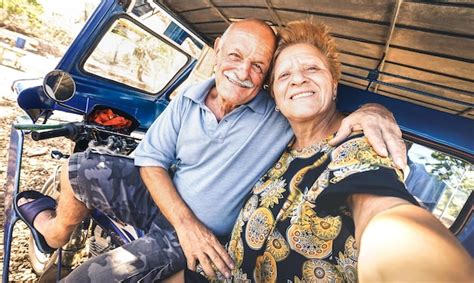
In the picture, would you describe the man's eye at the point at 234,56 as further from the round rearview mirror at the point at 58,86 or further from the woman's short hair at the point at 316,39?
the round rearview mirror at the point at 58,86

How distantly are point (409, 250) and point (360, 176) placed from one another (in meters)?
0.25

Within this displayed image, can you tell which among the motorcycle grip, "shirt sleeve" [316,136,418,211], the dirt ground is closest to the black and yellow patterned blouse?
"shirt sleeve" [316,136,418,211]

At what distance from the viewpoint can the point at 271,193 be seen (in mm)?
1074

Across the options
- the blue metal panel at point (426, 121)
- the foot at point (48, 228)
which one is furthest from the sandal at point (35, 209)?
the blue metal panel at point (426, 121)

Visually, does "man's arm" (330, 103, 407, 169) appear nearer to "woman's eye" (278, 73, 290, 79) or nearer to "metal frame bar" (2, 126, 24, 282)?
"woman's eye" (278, 73, 290, 79)

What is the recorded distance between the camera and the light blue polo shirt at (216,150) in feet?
4.26

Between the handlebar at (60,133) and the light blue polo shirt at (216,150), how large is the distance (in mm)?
534

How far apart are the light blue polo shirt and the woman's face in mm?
169

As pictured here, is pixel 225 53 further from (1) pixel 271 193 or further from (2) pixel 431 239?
(2) pixel 431 239

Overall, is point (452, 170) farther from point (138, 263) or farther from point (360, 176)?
point (138, 263)

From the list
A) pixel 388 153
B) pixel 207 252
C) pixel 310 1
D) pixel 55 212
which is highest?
pixel 310 1

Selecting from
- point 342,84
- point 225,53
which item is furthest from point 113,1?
point 342,84

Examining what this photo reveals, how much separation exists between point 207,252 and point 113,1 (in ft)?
6.11

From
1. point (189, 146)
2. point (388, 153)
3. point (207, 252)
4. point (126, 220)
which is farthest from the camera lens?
point (126, 220)
